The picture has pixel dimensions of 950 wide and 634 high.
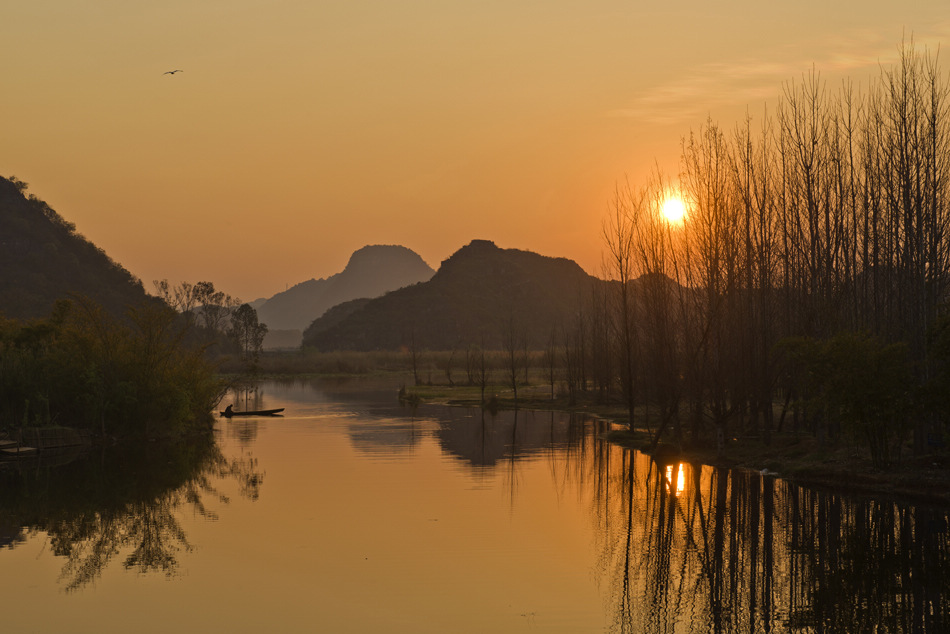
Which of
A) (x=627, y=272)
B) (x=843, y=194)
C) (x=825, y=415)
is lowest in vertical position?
(x=825, y=415)

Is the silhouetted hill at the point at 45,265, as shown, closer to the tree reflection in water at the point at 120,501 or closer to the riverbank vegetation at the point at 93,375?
the riverbank vegetation at the point at 93,375

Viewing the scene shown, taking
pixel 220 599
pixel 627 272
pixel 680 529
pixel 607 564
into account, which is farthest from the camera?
pixel 627 272

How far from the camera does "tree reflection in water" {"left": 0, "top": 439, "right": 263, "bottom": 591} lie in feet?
64.7

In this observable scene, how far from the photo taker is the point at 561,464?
35.2 m

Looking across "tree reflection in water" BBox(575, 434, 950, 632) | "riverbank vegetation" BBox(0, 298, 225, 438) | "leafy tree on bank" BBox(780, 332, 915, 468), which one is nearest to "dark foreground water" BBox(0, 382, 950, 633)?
"tree reflection in water" BBox(575, 434, 950, 632)

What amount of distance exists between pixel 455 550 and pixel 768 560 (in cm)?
683

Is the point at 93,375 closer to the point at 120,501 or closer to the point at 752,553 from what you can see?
the point at 120,501

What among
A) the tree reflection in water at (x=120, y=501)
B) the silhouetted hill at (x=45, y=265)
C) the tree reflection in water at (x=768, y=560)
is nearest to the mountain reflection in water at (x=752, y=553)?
the tree reflection in water at (x=768, y=560)

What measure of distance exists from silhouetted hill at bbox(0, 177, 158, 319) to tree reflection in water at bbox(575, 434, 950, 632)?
257 ft

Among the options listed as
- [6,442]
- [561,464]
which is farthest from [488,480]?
[6,442]

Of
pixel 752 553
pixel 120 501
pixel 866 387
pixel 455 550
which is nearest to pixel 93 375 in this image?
pixel 120 501

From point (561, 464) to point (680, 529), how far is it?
531 inches

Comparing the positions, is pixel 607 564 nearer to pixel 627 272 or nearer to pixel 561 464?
pixel 561 464

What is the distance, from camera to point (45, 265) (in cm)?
10050
